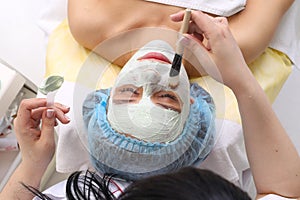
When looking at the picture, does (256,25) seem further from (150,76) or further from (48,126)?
(48,126)

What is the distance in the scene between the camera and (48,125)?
1110 mm

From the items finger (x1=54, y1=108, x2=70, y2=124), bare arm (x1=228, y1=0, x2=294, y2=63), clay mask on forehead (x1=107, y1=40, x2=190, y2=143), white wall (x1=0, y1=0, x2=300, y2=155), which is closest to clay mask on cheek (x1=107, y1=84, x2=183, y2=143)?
clay mask on forehead (x1=107, y1=40, x2=190, y2=143)

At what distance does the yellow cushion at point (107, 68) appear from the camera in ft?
4.25

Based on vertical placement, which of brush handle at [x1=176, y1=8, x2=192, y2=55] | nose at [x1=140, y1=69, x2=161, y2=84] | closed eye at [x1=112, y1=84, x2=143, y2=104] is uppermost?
brush handle at [x1=176, y1=8, x2=192, y2=55]

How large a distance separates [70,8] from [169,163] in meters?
0.59

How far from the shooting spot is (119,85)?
108 centimetres

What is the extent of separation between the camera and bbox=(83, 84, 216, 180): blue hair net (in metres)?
0.98

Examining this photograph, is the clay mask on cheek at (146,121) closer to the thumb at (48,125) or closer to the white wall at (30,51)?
the thumb at (48,125)

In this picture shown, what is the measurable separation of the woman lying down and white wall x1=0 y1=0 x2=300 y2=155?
75 centimetres

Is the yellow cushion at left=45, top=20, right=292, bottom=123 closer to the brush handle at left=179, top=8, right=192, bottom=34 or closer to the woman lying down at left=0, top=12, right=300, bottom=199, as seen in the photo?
the woman lying down at left=0, top=12, right=300, bottom=199

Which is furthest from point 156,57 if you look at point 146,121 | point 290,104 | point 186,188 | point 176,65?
point 290,104

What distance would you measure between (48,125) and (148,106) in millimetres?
259

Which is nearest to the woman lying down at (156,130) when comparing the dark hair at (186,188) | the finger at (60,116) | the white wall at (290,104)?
the finger at (60,116)

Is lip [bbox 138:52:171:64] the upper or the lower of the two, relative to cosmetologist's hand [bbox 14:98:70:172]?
upper
